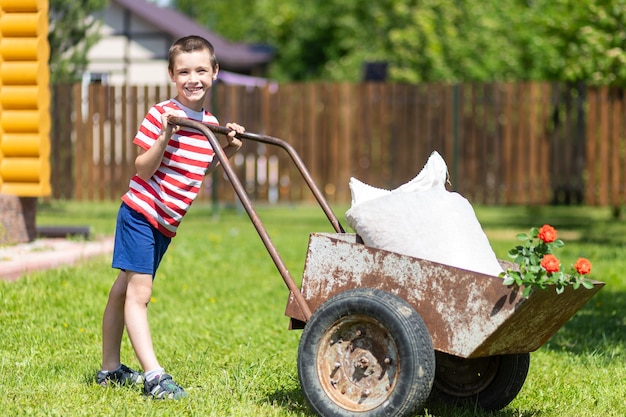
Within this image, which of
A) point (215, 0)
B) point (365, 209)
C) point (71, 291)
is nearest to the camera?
point (365, 209)

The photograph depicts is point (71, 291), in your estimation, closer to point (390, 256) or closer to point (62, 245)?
point (62, 245)

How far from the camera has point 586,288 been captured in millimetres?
4082

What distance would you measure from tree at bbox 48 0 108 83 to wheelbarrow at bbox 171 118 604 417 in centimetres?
1228

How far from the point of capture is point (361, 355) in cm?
411

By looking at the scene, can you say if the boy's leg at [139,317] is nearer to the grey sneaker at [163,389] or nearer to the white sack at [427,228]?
the grey sneaker at [163,389]

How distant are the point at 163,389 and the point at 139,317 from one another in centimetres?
34

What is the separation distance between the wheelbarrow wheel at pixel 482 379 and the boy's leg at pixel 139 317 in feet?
4.20

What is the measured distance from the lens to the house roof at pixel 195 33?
27.7 meters

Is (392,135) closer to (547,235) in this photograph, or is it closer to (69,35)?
(69,35)

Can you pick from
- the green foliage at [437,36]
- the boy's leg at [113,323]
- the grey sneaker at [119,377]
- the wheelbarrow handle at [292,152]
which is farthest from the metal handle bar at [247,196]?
the green foliage at [437,36]

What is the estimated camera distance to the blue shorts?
4555 millimetres

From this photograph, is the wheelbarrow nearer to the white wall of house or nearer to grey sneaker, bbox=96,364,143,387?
grey sneaker, bbox=96,364,143,387

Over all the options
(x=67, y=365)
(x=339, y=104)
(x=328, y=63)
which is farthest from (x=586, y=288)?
(x=328, y=63)

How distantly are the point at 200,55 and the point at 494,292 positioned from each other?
1668 millimetres
